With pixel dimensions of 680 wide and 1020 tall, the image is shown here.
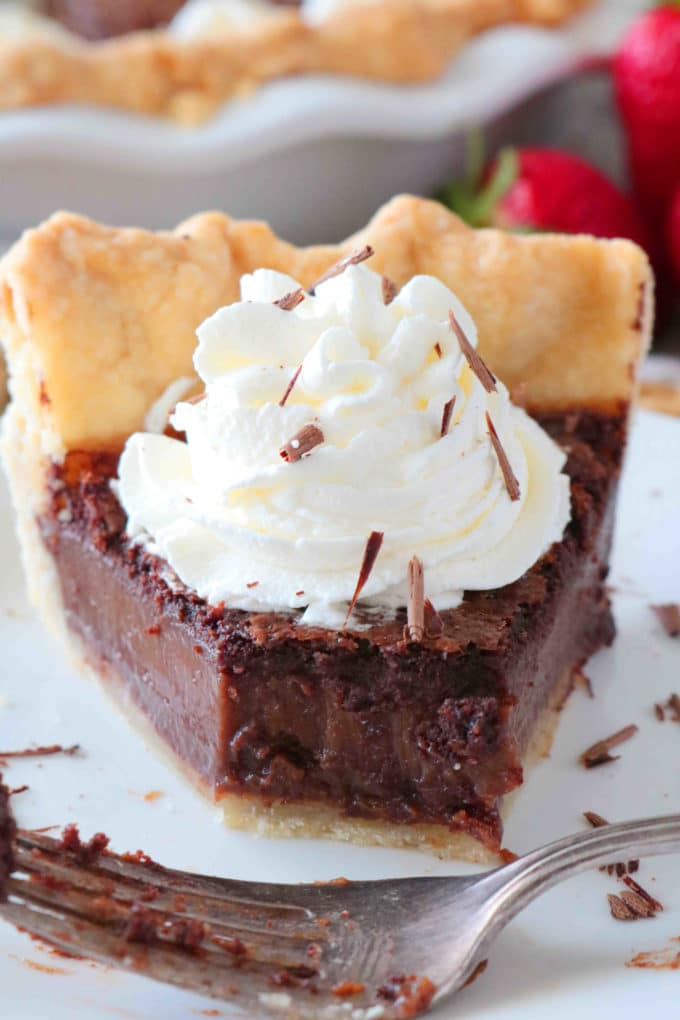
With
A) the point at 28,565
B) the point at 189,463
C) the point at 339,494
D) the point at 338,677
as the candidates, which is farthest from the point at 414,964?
the point at 28,565

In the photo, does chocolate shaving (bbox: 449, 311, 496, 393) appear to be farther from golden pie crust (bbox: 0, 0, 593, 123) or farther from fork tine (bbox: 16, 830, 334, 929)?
golden pie crust (bbox: 0, 0, 593, 123)

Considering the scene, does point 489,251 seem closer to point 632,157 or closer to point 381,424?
point 381,424

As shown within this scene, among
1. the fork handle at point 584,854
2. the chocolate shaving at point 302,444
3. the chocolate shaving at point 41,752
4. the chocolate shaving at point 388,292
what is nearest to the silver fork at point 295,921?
the fork handle at point 584,854

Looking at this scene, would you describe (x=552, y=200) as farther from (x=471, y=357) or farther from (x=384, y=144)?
(x=471, y=357)

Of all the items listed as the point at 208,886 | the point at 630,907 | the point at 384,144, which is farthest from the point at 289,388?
the point at 384,144

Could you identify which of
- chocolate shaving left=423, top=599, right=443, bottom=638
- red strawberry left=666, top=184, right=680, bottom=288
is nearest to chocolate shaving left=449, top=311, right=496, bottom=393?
chocolate shaving left=423, top=599, right=443, bottom=638
